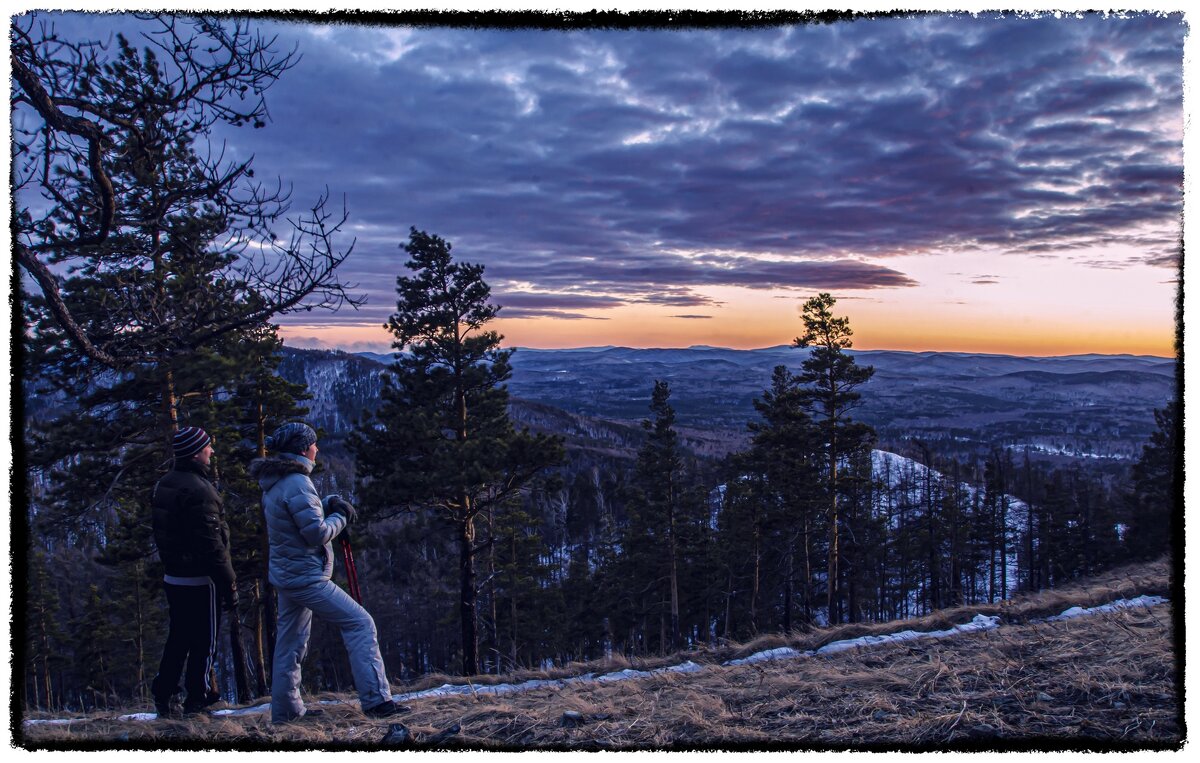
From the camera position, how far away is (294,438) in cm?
390

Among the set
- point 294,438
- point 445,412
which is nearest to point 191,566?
point 294,438

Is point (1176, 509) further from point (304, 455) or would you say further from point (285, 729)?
point (285, 729)

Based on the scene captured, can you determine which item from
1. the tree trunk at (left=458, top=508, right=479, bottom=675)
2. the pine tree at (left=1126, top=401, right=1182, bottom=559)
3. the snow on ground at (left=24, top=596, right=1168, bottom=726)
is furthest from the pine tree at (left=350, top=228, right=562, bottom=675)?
the pine tree at (left=1126, top=401, right=1182, bottom=559)

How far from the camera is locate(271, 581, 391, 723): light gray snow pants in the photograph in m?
3.97

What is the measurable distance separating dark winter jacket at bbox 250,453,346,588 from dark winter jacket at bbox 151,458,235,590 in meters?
0.60

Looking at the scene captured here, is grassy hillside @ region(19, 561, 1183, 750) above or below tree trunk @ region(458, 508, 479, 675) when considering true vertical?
above

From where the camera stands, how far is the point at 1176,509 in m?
3.43

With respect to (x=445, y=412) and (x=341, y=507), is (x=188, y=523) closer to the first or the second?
(x=341, y=507)

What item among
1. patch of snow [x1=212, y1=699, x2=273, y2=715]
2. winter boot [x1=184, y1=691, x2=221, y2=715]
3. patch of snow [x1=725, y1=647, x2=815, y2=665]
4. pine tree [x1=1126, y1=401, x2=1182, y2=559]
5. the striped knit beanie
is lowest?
pine tree [x1=1126, y1=401, x2=1182, y2=559]

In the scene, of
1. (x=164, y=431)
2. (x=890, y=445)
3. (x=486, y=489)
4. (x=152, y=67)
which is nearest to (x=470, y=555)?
(x=486, y=489)

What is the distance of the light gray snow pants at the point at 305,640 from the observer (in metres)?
3.97

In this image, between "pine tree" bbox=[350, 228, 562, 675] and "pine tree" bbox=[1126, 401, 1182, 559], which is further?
"pine tree" bbox=[1126, 401, 1182, 559]

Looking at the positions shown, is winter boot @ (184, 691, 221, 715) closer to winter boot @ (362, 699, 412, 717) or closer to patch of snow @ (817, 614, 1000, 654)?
winter boot @ (362, 699, 412, 717)

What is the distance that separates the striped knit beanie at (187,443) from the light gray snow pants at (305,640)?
1216mm
